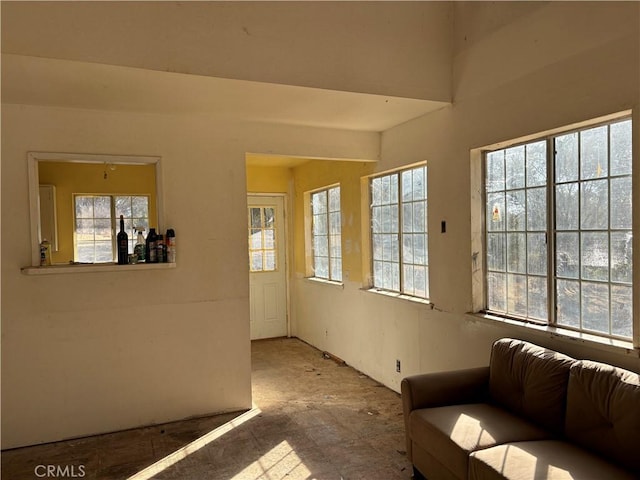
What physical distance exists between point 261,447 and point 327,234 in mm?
2925

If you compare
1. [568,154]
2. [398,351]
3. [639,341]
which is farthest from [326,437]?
[568,154]

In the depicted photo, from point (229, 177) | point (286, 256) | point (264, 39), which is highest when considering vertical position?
point (264, 39)

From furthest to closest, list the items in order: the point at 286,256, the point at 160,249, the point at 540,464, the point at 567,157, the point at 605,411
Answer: the point at 286,256
the point at 160,249
the point at 567,157
the point at 605,411
the point at 540,464

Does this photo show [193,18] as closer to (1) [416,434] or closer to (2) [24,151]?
(2) [24,151]

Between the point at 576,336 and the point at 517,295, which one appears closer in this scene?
the point at 576,336

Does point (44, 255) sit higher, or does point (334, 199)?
point (334, 199)

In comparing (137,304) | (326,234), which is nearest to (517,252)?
(137,304)

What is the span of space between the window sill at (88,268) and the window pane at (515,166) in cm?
251

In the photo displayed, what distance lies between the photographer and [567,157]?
2643 mm

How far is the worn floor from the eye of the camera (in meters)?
2.79

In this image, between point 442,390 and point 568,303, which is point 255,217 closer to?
point 442,390

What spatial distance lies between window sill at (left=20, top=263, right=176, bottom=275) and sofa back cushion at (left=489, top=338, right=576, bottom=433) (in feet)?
7.93

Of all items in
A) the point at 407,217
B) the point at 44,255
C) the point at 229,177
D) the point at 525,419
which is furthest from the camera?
the point at 407,217

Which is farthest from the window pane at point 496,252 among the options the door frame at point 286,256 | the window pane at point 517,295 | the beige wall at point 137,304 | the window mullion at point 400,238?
the door frame at point 286,256
